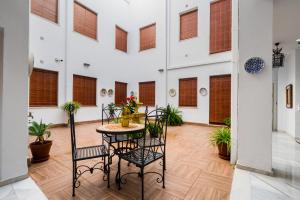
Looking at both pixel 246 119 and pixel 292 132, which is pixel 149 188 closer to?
pixel 246 119

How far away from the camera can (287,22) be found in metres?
3.31

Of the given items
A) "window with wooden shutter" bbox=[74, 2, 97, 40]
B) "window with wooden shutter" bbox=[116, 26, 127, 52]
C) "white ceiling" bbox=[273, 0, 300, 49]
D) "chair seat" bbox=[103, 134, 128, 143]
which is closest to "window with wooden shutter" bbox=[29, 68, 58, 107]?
"window with wooden shutter" bbox=[74, 2, 97, 40]

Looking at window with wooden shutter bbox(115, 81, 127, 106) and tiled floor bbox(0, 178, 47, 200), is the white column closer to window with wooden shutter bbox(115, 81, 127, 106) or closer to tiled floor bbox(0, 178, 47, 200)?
tiled floor bbox(0, 178, 47, 200)

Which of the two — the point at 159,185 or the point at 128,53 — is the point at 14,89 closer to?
the point at 159,185

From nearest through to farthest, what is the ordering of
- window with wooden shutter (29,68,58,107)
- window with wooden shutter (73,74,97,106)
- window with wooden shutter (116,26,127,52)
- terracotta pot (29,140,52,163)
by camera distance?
terracotta pot (29,140,52,163) → window with wooden shutter (29,68,58,107) → window with wooden shutter (73,74,97,106) → window with wooden shutter (116,26,127,52)

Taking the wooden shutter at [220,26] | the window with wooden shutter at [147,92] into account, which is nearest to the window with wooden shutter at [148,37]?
the window with wooden shutter at [147,92]

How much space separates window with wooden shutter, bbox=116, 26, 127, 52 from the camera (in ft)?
30.8

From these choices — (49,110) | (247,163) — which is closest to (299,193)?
(247,163)

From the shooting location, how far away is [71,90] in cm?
691

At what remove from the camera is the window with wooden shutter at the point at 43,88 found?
579 centimetres

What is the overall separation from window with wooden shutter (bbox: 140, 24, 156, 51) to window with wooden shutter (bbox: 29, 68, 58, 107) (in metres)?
5.17

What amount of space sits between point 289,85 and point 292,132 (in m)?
1.54

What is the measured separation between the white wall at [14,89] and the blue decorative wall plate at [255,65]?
3385 millimetres

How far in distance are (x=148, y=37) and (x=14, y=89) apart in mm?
8215
